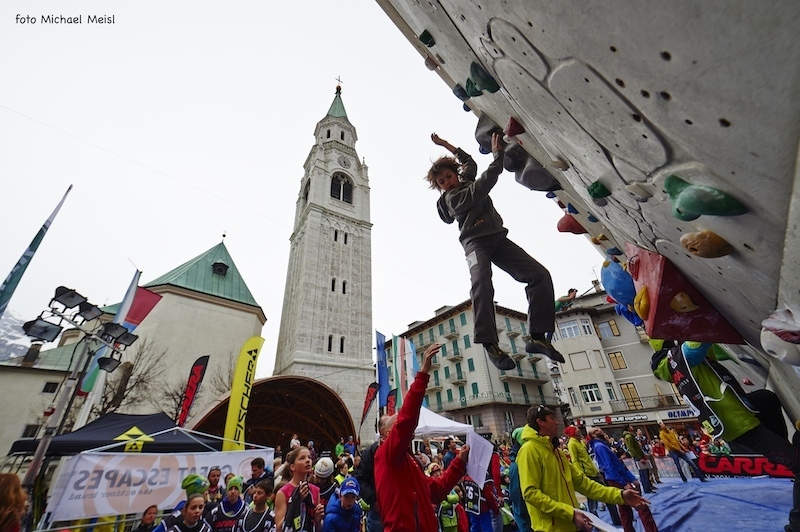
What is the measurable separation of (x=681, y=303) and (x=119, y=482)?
32.2 feet

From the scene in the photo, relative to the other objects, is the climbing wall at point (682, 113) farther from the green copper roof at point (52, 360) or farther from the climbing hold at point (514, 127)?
the green copper roof at point (52, 360)

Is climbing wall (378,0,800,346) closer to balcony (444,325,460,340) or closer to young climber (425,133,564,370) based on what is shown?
young climber (425,133,564,370)

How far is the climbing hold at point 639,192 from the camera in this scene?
147 centimetres

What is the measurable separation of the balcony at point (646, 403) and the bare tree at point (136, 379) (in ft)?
115

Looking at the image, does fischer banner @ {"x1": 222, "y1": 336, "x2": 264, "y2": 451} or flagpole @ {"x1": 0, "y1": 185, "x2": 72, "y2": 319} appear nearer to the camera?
flagpole @ {"x1": 0, "y1": 185, "x2": 72, "y2": 319}

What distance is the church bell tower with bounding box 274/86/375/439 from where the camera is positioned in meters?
24.0

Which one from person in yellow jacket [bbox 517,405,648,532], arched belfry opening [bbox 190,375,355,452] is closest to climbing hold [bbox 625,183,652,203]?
person in yellow jacket [bbox 517,405,648,532]

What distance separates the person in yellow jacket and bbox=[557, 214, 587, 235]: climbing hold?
2.09m

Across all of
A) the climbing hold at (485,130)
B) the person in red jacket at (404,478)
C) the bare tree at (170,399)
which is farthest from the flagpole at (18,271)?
the bare tree at (170,399)

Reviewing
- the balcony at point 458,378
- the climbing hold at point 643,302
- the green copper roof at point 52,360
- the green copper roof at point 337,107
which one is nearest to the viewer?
the climbing hold at point 643,302

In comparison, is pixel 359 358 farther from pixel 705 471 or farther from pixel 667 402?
pixel 667 402

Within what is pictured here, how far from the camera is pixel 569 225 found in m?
3.81

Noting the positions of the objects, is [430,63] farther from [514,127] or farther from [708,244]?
[708,244]

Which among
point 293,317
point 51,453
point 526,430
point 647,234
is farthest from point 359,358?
point 647,234
